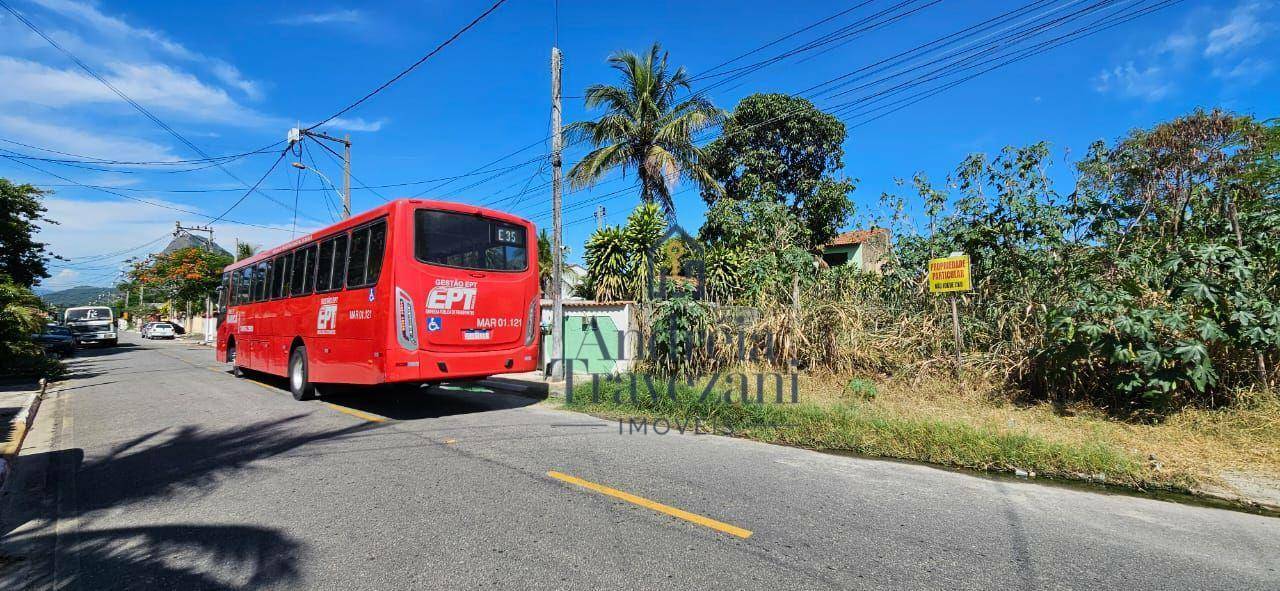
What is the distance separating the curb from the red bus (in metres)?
3.31

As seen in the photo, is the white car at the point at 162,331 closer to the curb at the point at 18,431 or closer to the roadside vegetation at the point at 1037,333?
the curb at the point at 18,431

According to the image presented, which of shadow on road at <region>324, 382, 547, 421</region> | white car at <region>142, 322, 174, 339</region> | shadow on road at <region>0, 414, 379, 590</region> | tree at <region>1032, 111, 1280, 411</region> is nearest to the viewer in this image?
shadow on road at <region>0, 414, 379, 590</region>

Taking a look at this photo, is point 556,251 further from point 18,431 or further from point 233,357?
point 233,357

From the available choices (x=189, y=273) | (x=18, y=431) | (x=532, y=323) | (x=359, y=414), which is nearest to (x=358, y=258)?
(x=359, y=414)

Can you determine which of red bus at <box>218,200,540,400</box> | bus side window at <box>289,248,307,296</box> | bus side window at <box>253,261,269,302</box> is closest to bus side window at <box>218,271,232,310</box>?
bus side window at <box>253,261,269,302</box>

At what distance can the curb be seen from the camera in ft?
18.8

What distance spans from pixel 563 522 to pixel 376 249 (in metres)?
5.47

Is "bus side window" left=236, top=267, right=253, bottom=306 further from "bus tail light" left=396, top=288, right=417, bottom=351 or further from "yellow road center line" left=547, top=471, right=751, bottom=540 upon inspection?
"yellow road center line" left=547, top=471, right=751, bottom=540

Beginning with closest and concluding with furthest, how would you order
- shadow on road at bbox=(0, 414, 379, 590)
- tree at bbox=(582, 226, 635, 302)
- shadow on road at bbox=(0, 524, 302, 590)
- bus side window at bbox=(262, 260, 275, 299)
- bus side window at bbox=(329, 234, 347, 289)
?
shadow on road at bbox=(0, 524, 302, 590) → shadow on road at bbox=(0, 414, 379, 590) → bus side window at bbox=(329, 234, 347, 289) → bus side window at bbox=(262, 260, 275, 299) → tree at bbox=(582, 226, 635, 302)

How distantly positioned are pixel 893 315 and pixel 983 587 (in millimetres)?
7561

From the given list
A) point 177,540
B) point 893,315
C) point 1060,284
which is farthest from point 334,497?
point 1060,284

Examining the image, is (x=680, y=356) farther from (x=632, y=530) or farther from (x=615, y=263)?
(x=632, y=530)

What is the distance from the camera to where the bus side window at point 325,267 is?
9422 millimetres

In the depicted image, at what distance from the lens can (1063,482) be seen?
536cm
